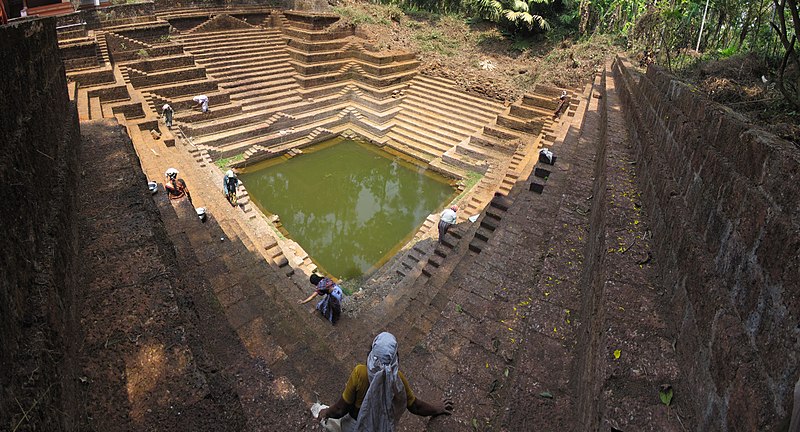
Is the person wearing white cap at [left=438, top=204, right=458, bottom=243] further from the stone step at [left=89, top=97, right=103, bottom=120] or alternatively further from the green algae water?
the stone step at [left=89, top=97, right=103, bottom=120]

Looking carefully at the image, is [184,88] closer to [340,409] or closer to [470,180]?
[470,180]

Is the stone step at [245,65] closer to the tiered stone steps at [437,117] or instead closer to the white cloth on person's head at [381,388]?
the tiered stone steps at [437,117]

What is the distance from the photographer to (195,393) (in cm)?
210

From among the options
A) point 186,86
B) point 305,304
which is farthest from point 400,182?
point 186,86

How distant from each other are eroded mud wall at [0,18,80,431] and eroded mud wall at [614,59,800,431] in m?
2.31

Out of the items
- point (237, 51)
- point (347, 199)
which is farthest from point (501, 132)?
point (237, 51)

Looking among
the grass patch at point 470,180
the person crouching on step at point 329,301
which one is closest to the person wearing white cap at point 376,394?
the person crouching on step at point 329,301

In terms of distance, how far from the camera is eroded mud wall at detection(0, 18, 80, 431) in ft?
4.38

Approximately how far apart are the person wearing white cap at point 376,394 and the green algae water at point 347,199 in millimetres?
5774

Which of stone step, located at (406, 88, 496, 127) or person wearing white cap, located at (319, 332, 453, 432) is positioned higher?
stone step, located at (406, 88, 496, 127)

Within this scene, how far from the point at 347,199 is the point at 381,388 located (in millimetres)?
9088

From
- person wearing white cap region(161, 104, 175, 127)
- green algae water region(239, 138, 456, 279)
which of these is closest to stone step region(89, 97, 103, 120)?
person wearing white cap region(161, 104, 175, 127)

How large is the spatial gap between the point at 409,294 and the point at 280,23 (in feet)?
58.7

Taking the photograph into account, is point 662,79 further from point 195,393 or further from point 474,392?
point 195,393
